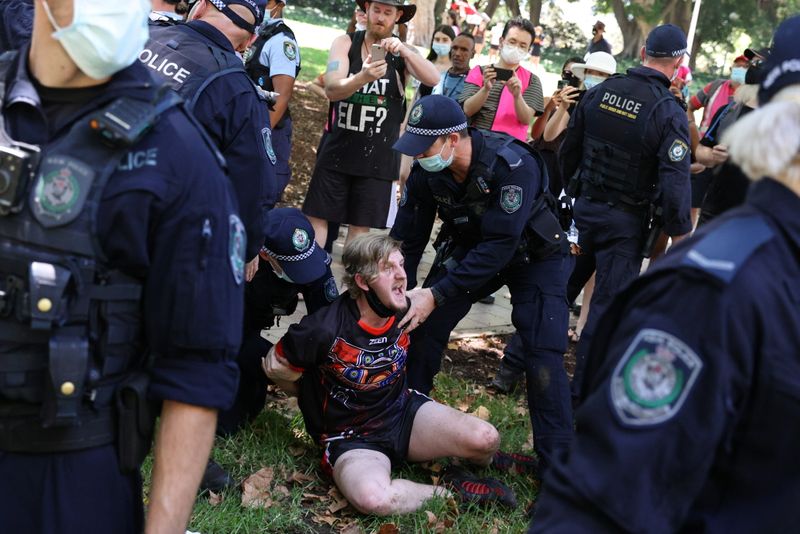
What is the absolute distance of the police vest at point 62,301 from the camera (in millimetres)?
1691

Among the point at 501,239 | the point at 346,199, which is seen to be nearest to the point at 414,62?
the point at 346,199

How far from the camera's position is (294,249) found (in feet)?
14.5

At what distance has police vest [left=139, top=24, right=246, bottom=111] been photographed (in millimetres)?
3672

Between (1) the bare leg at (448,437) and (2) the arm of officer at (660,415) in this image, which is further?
(1) the bare leg at (448,437)

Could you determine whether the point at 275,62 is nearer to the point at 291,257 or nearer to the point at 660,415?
the point at 291,257

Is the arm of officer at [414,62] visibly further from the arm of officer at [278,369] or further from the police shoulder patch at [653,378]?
the police shoulder patch at [653,378]

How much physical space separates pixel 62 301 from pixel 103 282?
0.08 metres

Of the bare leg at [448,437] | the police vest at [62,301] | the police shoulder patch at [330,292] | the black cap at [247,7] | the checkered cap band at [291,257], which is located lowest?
the bare leg at [448,437]

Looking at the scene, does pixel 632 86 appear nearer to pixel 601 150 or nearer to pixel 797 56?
pixel 601 150

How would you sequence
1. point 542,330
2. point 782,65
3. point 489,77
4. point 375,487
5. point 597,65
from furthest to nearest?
point 597,65 → point 489,77 → point 542,330 → point 375,487 → point 782,65

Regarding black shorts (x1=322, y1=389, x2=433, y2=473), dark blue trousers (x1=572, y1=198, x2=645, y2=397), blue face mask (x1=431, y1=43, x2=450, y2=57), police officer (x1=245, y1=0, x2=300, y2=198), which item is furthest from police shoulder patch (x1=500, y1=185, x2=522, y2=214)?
blue face mask (x1=431, y1=43, x2=450, y2=57)

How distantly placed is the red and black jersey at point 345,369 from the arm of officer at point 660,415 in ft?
8.81

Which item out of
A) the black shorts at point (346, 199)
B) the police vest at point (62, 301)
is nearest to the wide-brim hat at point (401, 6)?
the black shorts at point (346, 199)

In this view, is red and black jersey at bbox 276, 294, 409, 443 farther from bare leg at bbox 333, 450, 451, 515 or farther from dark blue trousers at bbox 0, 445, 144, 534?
dark blue trousers at bbox 0, 445, 144, 534
